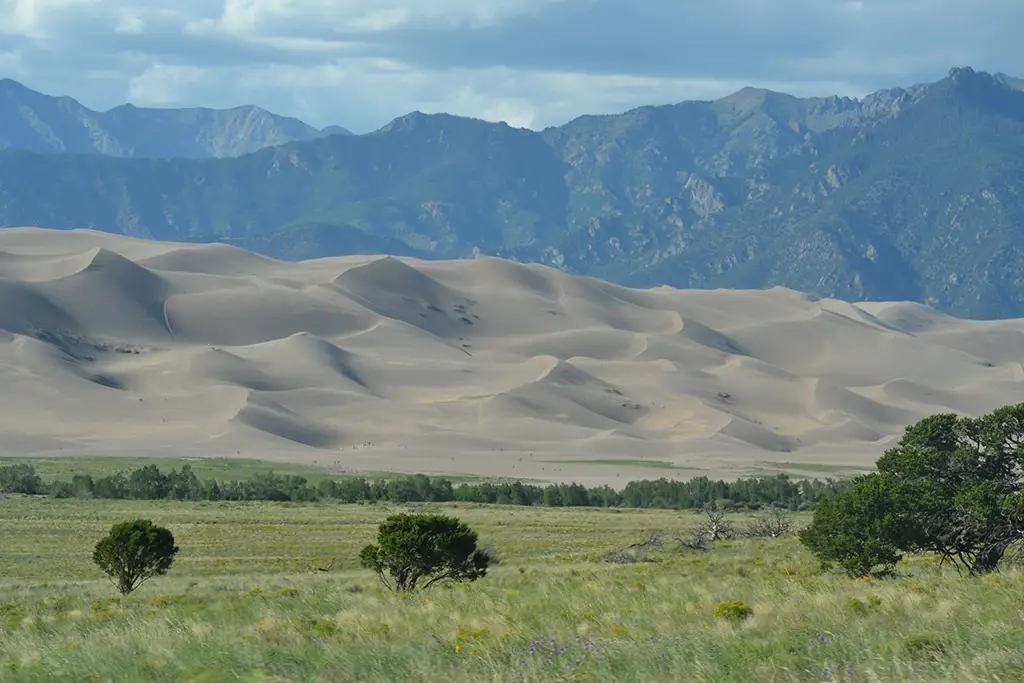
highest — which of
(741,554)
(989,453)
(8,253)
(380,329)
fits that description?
(8,253)

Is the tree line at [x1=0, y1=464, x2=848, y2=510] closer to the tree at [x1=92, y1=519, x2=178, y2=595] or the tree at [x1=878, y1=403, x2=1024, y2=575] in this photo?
the tree at [x1=92, y1=519, x2=178, y2=595]

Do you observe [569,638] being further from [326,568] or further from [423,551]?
[326,568]

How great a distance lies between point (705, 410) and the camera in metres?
160

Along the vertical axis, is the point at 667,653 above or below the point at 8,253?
below

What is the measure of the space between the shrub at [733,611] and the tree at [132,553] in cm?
2025

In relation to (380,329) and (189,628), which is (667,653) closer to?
(189,628)

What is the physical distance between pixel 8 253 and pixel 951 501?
19392 cm

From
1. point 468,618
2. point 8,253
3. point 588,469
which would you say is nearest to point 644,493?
point 588,469

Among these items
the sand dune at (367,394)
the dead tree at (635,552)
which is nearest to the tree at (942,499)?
the dead tree at (635,552)

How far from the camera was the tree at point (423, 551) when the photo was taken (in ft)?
80.1

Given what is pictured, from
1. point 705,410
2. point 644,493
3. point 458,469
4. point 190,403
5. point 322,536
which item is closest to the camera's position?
point 322,536

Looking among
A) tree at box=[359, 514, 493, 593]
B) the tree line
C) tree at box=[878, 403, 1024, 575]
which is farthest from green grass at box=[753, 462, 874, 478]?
tree at box=[359, 514, 493, 593]

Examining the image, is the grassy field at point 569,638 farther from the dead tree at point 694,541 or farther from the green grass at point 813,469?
the green grass at point 813,469

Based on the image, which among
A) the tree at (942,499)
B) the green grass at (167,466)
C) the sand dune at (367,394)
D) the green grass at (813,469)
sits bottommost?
the tree at (942,499)
